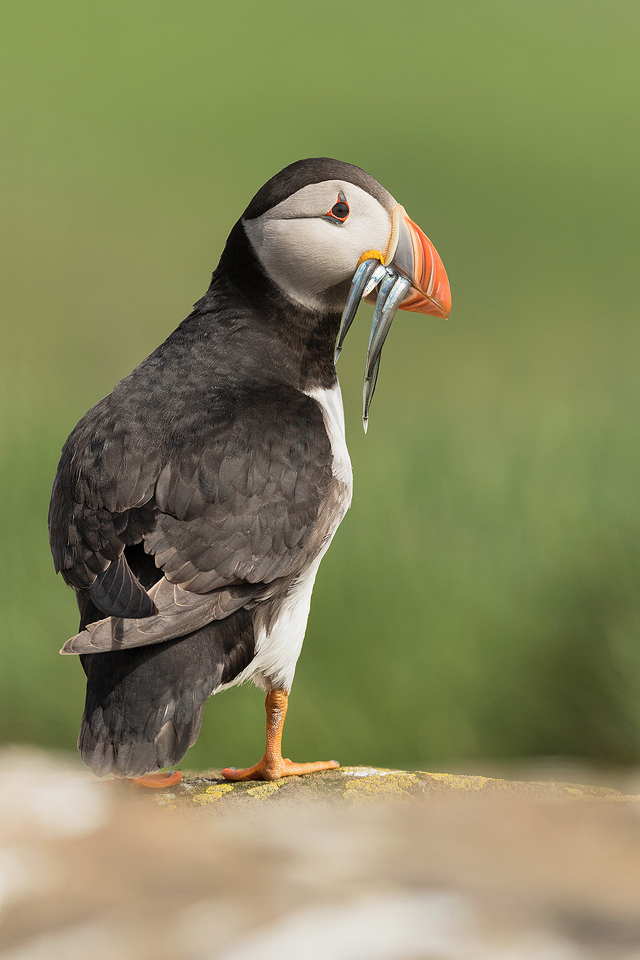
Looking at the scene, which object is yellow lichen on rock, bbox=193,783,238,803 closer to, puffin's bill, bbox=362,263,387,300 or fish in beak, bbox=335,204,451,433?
fish in beak, bbox=335,204,451,433

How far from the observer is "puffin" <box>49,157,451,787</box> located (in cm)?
196

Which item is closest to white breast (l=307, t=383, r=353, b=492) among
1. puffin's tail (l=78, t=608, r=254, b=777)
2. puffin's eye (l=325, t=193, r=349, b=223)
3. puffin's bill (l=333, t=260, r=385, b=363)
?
puffin's bill (l=333, t=260, r=385, b=363)

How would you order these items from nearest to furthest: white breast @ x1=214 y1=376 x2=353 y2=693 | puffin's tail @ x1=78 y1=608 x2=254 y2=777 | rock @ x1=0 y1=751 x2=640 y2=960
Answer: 1. rock @ x1=0 y1=751 x2=640 y2=960
2. puffin's tail @ x1=78 y1=608 x2=254 y2=777
3. white breast @ x1=214 y1=376 x2=353 y2=693

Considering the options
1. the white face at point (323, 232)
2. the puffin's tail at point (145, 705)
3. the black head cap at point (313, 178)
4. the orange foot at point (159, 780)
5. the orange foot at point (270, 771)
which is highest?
the black head cap at point (313, 178)

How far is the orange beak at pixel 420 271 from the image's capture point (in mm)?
2396

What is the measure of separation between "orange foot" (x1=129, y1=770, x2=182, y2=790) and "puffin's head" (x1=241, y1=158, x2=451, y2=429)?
1158 millimetres

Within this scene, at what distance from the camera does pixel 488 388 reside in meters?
4.43

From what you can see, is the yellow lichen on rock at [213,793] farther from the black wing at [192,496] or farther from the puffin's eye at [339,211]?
the puffin's eye at [339,211]

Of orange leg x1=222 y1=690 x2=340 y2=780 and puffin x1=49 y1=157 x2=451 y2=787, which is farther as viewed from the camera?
orange leg x1=222 y1=690 x2=340 y2=780

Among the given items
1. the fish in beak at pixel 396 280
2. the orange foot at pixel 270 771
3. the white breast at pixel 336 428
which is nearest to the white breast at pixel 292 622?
the white breast at pixel 336 428

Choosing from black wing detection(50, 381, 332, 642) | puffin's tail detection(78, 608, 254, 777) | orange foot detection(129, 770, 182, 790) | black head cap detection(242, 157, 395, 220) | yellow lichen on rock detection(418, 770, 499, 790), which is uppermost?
black head cap detection(242, 157, 395, 220)

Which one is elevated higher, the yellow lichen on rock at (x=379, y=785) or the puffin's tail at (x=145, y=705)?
the puffin's tail at (x=145, y=705)

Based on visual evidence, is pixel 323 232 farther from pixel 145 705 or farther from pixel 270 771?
pixel 270 771

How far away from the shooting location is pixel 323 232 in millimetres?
2348
